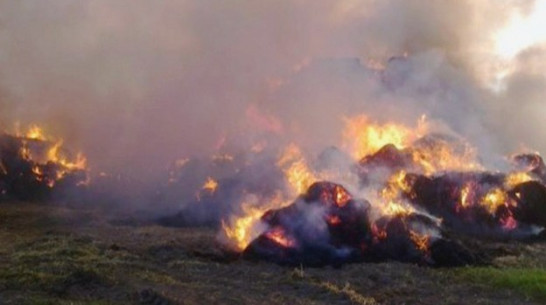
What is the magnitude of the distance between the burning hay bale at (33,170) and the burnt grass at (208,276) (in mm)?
16215

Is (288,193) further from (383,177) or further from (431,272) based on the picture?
(431,272)

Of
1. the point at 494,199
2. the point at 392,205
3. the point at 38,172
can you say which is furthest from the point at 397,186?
the point at 38,172

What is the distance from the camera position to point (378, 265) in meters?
30.8

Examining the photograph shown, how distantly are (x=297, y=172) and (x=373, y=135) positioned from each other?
10.4 metres

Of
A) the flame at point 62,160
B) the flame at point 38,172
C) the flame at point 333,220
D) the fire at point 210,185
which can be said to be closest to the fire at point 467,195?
the flame at point 333,220

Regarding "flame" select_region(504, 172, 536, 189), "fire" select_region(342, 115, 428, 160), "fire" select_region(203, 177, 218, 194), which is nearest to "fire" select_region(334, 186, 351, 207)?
"fire" select_region(203, 177, 218, 194)

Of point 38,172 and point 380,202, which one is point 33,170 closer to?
point 38,172

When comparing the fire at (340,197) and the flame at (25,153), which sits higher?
the flame at (25,153)

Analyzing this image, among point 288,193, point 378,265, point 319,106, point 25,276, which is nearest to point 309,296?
point 378,265

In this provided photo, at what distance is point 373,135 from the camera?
5150cm

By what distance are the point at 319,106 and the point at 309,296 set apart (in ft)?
108

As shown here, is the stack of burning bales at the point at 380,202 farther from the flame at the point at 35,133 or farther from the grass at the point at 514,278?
the flame at the point at 35,133

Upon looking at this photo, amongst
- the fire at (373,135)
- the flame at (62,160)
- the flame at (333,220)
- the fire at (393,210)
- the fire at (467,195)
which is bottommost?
the flame at (333,220)

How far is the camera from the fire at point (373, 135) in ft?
166
